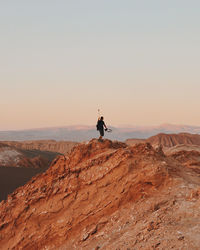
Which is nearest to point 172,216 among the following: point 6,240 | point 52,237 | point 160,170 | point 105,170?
point 160,170

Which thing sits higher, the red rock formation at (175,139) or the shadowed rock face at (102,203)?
the shadowed rock face at (102,203)

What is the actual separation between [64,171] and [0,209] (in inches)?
116

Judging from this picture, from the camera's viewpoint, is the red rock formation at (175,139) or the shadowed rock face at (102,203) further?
the red rock formation at (175,139)

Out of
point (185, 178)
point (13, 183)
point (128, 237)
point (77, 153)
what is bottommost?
point (13, 183)

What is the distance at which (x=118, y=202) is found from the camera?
9562 mm

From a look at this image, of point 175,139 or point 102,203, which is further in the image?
point 175,139

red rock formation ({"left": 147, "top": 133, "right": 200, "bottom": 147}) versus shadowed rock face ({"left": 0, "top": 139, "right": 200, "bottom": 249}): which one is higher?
shadowed rock face ({"left": 0, "top": 139, "right": 200, "bottom": 249})

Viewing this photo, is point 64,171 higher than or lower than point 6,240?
higher

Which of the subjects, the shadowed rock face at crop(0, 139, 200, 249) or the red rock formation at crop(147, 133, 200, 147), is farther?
the red rock formation at crop(147, 133, 200, 147)

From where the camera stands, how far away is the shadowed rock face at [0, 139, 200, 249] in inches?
317

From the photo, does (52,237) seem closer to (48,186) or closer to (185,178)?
(48,186)

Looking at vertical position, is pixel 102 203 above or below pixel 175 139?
above

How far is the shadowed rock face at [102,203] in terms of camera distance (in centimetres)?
806

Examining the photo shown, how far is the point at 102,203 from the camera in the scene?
386 inches
